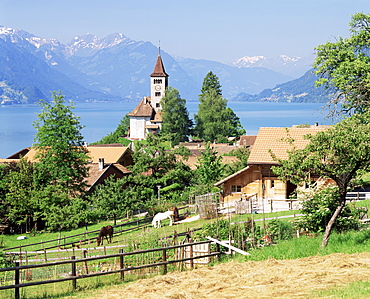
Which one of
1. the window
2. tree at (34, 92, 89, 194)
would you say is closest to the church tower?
tree at (34, 92, 89, 194)

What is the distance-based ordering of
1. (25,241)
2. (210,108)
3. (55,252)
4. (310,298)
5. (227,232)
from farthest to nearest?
(210,108), (25,241), (55,252), (227,232), (310,298)

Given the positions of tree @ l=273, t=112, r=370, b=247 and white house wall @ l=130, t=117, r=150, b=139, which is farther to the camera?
white house wall @ l=130, t=117, r=150, b=139

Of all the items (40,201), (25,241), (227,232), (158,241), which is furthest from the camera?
(40,201)

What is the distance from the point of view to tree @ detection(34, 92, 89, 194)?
143 feet

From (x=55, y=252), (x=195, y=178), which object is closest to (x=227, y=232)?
(x=55, y=252)

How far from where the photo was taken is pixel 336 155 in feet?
47.6

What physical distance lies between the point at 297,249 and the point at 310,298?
16.6ft

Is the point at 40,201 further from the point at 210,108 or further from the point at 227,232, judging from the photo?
the point at 210,108

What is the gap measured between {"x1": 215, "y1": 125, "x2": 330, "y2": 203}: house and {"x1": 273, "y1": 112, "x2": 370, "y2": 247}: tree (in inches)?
639

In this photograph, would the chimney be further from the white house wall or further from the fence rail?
the white house wall

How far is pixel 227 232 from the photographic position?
712 inches

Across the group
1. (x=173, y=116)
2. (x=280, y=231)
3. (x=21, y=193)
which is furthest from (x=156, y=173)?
(x=173, y=116)

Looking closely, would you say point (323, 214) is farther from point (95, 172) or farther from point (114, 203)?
point (95, 172)

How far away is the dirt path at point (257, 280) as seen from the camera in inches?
439
